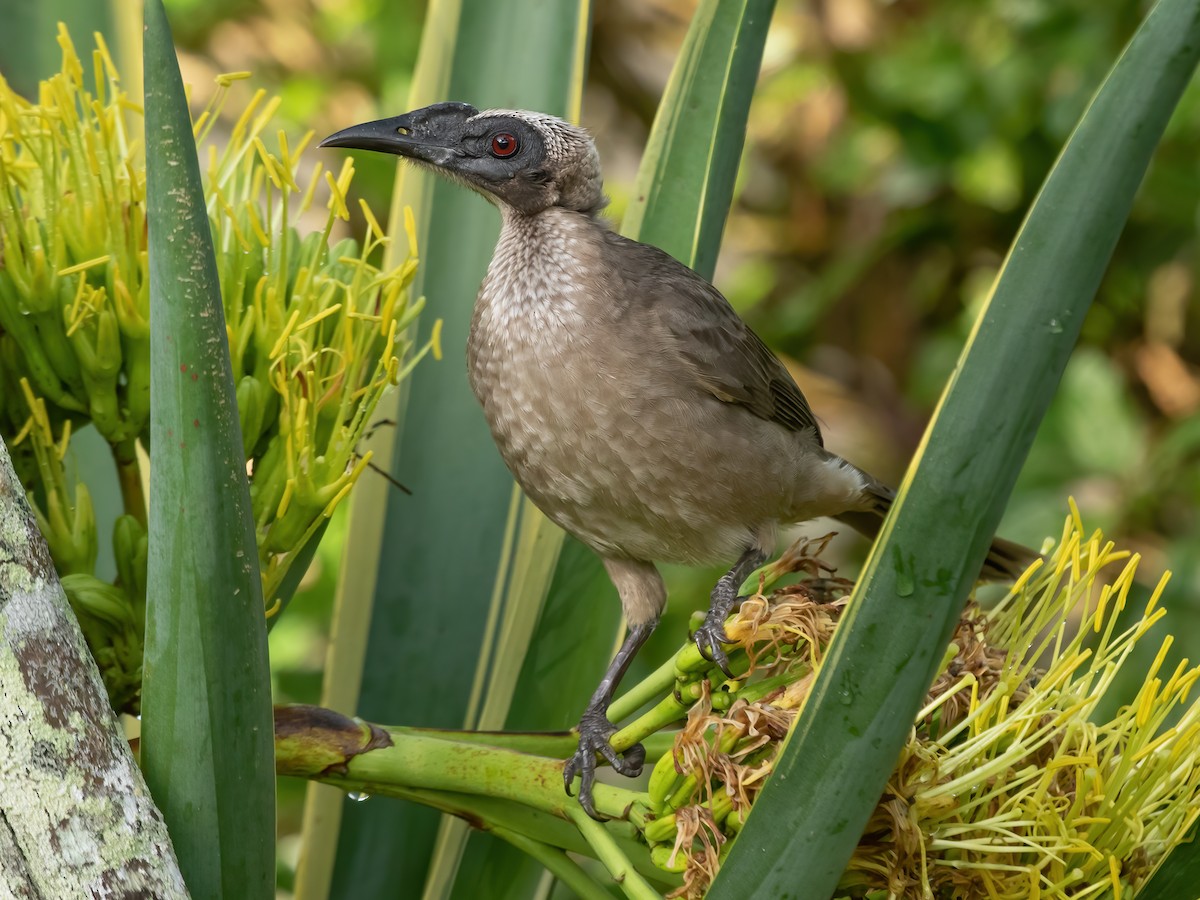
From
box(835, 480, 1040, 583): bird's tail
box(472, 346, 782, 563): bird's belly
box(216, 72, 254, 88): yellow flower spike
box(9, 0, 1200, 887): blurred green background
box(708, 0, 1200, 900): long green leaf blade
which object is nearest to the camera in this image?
box(708, 0, 1200, 900): long green leaf blade

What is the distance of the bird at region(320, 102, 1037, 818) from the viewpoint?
1.22 meters

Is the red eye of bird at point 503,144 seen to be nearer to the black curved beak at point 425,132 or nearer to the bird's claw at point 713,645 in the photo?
the black curved beak at point 425,132

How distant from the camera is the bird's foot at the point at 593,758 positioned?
0.90m

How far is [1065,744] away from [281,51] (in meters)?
2.84

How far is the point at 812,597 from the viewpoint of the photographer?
1009mm

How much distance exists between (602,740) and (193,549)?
40 cm

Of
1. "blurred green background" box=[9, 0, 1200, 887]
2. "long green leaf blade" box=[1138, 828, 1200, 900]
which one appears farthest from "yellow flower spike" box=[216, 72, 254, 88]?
"blurred green background" box=[9, 0, 1200, 887]

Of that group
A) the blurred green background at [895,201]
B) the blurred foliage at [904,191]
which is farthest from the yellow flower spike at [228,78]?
the blurred foliage at [904,191]

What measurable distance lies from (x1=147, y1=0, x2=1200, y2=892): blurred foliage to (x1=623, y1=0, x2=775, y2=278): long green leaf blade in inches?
41.0

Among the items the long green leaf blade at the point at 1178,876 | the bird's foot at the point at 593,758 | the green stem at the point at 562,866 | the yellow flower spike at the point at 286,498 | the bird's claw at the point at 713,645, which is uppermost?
the bird's claw at the point at 713,645

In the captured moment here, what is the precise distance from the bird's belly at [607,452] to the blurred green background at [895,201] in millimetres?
1086

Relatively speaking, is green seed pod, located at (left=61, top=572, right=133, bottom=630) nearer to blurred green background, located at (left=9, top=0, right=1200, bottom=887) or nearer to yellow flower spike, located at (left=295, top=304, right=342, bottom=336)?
yellow flower spike, located at (left=295, top=304, right=342, bottom=336)

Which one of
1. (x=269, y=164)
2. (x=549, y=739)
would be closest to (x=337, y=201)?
(x=269, y=164)

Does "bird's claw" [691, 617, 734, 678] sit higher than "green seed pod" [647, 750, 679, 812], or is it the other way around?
"bird's claw" [691, 617, 734, 678]
